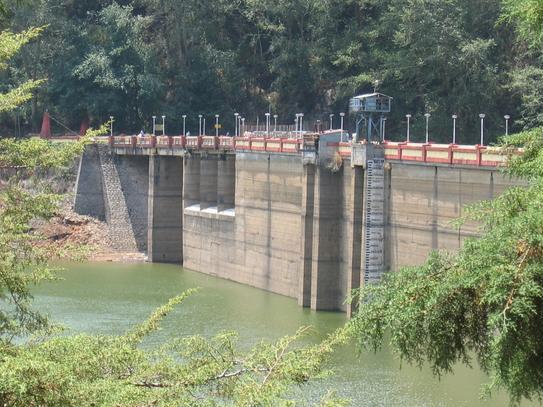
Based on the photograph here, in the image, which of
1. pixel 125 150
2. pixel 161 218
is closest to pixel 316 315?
pixel 161 218

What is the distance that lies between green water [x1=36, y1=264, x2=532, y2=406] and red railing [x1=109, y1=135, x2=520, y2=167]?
6368 mm

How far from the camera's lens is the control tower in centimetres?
5072

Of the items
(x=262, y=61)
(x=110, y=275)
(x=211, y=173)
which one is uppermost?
(x=262, y=61)

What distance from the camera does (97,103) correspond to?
82.2 meters

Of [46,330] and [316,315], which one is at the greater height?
[46,330]

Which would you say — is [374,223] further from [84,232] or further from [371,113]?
[84,232]

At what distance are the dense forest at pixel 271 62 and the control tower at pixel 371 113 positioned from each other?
58.2ft

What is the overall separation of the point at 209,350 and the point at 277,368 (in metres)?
1.53

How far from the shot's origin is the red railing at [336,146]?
44062mm

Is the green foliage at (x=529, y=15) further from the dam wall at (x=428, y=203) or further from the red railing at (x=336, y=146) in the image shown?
the dam wall at (x=428, y=203)

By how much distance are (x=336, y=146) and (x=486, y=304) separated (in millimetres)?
34881

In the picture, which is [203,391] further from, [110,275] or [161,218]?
[161,218]

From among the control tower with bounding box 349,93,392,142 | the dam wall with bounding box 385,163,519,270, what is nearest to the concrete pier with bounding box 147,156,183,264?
the control tower with bounding box 349,93,392,142

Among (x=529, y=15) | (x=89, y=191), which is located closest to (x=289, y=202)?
(x=89, y=191)
